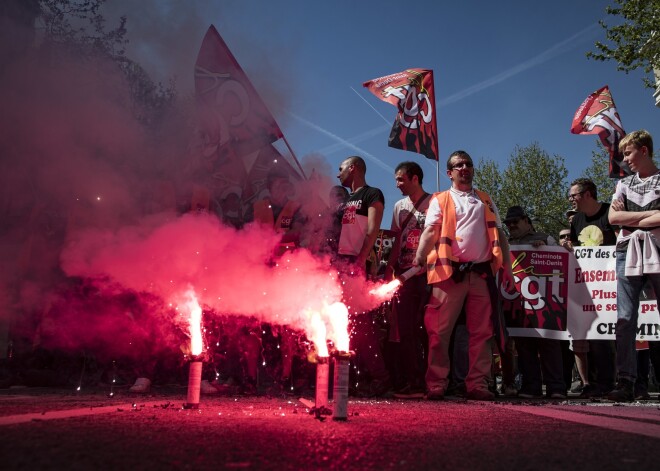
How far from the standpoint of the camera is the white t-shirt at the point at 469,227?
595cm

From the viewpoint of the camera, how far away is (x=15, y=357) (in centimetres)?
688

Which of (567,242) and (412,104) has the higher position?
(412,104)

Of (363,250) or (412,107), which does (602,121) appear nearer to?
(412,107)

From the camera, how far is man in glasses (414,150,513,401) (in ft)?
19.3

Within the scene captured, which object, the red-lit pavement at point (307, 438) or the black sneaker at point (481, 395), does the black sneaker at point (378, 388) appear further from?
the red-lit pavement at point (307, 438)

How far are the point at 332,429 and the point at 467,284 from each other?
3131 mm

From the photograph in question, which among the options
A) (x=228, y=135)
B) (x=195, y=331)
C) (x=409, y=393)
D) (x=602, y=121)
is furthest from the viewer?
(x=602, y=121)

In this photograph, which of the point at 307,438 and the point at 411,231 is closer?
the point at 307,438

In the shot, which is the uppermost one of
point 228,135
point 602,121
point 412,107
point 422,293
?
point 412,107

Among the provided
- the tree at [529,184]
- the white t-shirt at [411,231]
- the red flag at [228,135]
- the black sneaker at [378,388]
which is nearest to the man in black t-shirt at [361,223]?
the white t-shirt at [411,231]

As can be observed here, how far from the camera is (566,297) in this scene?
734cm

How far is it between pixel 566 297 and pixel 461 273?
7.14 ft

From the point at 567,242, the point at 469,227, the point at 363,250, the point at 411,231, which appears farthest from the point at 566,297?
the point at 363,250

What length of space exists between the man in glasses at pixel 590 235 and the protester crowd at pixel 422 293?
26 millimetres
